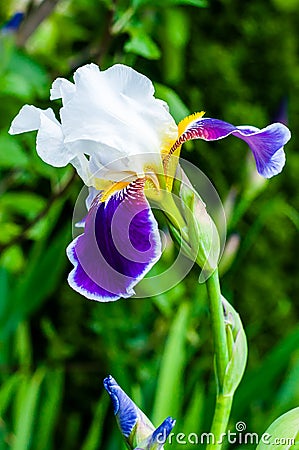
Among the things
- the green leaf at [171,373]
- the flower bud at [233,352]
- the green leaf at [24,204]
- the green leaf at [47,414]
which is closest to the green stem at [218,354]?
the flower bud at [233,352]

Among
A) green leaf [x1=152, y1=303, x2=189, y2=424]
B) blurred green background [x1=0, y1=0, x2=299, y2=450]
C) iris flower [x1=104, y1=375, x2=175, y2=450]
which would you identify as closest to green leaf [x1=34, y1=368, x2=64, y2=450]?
blurred green background [x1=0, y1=0, x2=299, y2=450]

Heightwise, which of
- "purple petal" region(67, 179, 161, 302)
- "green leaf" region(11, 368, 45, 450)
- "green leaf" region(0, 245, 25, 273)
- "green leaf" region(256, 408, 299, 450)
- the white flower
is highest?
the white flower

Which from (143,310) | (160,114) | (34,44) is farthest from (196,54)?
(160,114)

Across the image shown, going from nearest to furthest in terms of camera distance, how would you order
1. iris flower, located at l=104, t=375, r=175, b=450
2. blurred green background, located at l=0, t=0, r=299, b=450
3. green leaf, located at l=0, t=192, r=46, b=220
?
iris flower, located at l=104, t=375, r=175, b=450, blurred green background, located at l=0, t=0, r=299, b=450, green leaf, located at l=0, t=192, r=46, b=220

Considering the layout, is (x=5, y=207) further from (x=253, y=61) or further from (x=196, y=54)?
(x=253, y=61)

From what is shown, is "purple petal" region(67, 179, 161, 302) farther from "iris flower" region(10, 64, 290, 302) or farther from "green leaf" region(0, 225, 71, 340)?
"green leaf" region(0, 225, 71, 340)

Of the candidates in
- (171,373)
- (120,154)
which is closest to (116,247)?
(120,154)

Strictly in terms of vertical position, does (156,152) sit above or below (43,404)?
above
